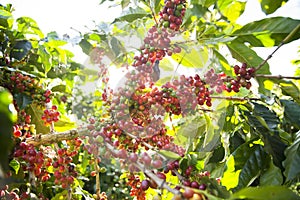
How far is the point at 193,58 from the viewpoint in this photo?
106 centimetres

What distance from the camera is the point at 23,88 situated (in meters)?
1.21

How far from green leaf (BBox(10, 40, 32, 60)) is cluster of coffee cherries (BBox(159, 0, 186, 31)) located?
55 centimetres

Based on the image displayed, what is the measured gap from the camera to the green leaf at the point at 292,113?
91 cm

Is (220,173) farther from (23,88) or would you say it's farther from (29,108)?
(29,108)

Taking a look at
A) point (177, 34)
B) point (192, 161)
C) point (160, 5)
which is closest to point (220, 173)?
point (192, 161)

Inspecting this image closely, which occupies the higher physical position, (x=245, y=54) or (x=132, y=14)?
Answer: (x=132, y=14)

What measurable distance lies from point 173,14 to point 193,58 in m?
0.14

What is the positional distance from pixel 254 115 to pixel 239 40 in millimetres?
198

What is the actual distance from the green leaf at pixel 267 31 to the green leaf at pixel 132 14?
1.12ft

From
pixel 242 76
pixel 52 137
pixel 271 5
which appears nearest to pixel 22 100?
pixel 52 137

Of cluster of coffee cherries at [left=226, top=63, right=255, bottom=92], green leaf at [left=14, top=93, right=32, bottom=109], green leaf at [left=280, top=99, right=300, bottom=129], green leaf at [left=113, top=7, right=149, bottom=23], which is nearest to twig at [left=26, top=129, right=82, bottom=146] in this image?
green leaf at [left=14, top=93, right=32, bottom=109]

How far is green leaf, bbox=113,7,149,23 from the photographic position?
3.75 feet

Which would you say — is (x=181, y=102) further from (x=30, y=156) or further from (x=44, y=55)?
(x=44, y=55)

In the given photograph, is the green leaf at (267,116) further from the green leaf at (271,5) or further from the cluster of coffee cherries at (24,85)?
the cluster of coffee cherries at (24,85)
